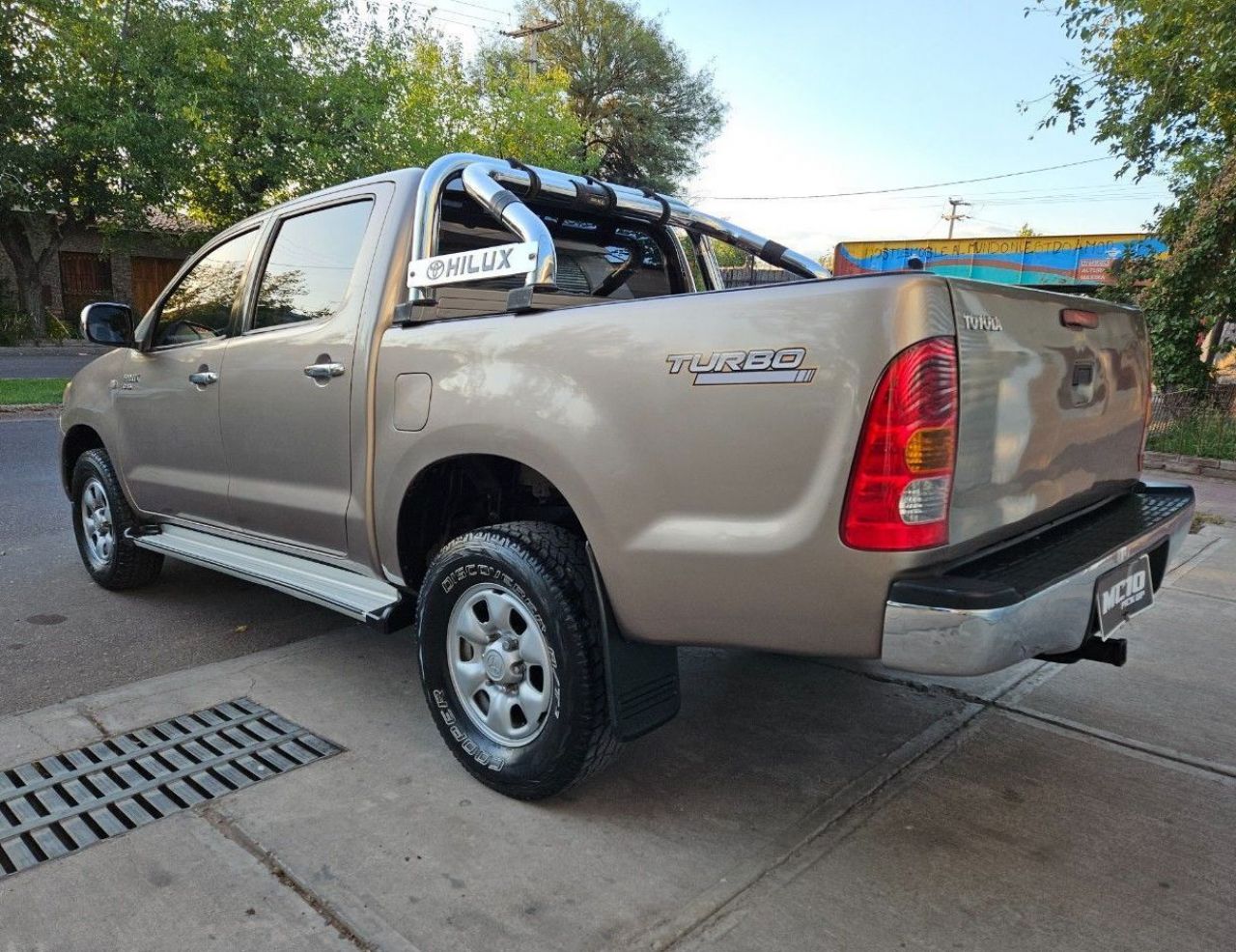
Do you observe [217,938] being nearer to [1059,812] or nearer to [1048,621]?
[1048,621]

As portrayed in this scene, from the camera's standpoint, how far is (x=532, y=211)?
3174mm

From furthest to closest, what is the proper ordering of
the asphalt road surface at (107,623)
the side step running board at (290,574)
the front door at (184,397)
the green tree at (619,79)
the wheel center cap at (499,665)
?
the green tree at (619,79)
the front door at (184,397)
the asphalt road surface at (107,623)
the side step running board at (290,574)
the wheel center cap at (499,665)

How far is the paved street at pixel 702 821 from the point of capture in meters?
2.13

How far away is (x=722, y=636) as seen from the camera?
2.31 metres

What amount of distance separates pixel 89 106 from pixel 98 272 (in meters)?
10.7

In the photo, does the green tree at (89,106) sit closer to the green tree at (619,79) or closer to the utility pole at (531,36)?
the utility pole at (531,36)

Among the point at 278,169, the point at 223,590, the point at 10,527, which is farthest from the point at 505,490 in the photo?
the point at 278,169

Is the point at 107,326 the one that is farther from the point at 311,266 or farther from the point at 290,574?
the point at 290,574

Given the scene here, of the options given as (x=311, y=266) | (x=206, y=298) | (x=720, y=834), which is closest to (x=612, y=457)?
(x=720, y=834)

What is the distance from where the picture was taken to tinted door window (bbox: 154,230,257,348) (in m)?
3.89

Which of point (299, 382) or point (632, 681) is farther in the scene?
point (299, 382)

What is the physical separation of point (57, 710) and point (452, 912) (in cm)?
196

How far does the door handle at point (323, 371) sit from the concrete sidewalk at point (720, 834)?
1212mm

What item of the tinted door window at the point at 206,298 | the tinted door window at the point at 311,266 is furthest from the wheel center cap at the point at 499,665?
the tinted door window at the point at 206,298
